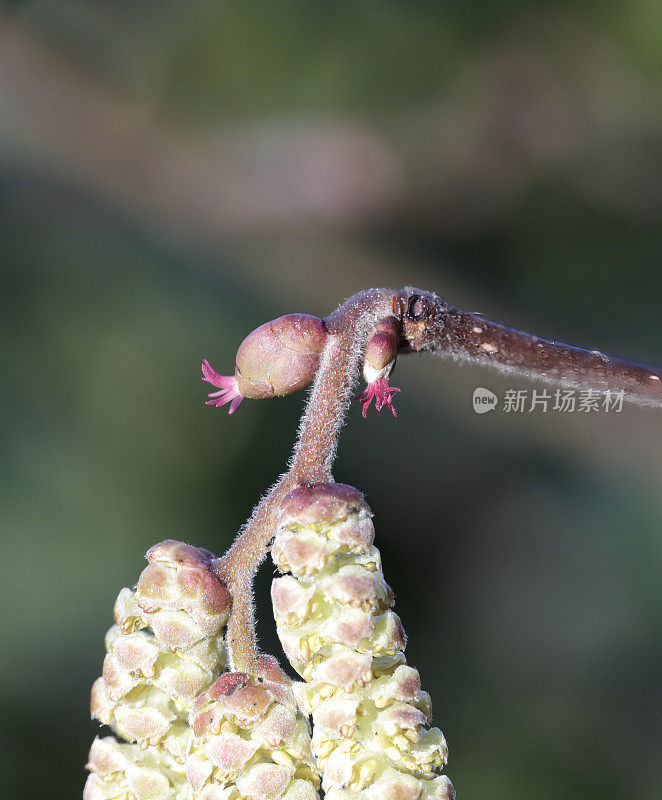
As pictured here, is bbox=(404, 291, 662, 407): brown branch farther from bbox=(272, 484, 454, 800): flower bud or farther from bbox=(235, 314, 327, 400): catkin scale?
bbox=(272, 484, 454, 800): flower bud

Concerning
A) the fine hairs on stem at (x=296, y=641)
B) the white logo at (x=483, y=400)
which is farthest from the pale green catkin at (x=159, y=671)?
the white logo at (x=483, y=400)

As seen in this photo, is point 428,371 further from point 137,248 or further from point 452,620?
point 137,248

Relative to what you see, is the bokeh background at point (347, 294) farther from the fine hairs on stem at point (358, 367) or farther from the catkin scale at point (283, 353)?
the catkin scale at point (283, 353)

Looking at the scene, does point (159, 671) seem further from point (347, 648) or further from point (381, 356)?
point (381, 356)

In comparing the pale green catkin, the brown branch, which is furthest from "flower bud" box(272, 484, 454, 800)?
the brown branch

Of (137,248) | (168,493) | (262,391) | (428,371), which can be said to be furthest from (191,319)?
(262,391)

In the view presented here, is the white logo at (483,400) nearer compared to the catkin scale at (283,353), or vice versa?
the catkin scale at (283,353)
